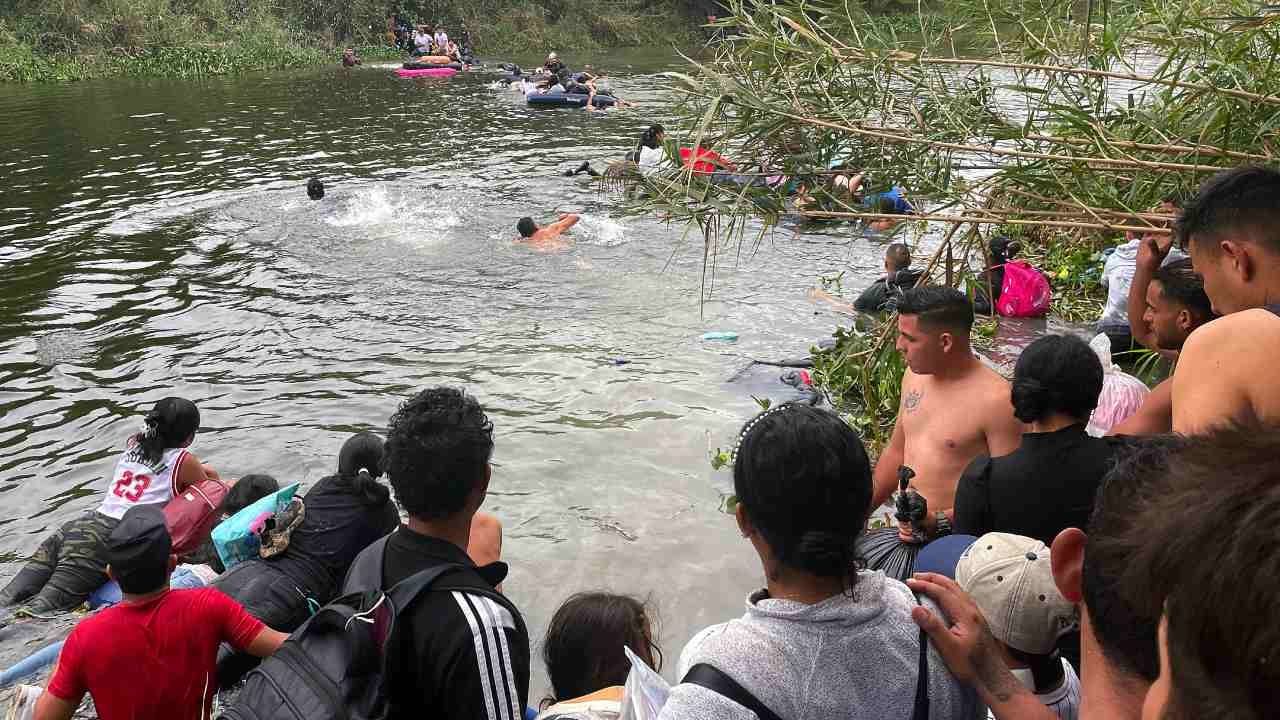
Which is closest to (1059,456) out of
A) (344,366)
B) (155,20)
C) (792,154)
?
(792,154)

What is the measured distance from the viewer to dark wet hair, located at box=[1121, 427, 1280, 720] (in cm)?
92

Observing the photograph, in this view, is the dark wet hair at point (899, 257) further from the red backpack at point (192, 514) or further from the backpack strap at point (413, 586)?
the backpack strap at point (413, 586)

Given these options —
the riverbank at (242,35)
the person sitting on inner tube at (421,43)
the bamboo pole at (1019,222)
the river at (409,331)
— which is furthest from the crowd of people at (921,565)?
the person sitting on inner tube at (421,43)

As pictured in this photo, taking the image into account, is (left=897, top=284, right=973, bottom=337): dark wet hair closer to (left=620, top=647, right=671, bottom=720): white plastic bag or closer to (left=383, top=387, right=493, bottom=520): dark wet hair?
(left=383, top=387, right=493, bottom=520): dark wet hair

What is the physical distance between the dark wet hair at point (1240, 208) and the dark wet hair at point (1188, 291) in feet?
3.72

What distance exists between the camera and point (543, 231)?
1195cm

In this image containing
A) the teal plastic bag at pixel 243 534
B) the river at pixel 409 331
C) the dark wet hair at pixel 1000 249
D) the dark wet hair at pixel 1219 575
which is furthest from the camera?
the dark wet hair at pixel 1000 249

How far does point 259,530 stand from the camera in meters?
4.02

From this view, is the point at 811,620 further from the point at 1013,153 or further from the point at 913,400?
the point at 1013,153

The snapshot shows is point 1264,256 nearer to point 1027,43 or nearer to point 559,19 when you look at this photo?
point 1027,43

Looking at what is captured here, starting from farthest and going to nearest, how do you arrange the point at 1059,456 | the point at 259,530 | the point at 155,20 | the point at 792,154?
the point at 155,20 < the point at 792,154 < the point at 259,530 < the point at 1059,456

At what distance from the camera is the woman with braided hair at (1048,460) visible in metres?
2.93

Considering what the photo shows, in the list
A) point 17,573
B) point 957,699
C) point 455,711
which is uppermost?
point 957,699

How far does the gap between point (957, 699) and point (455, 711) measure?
1244mm
